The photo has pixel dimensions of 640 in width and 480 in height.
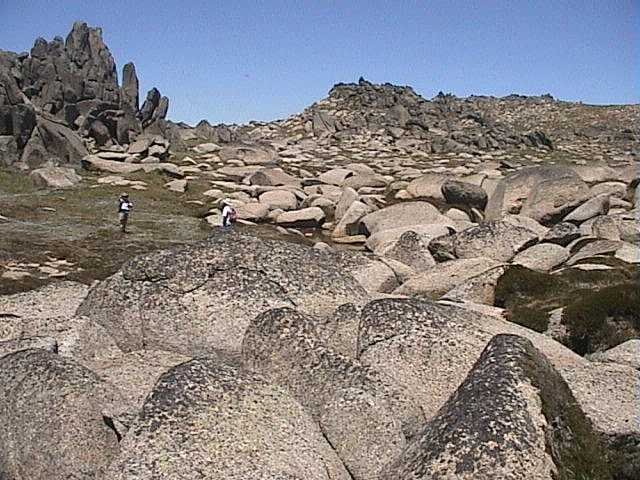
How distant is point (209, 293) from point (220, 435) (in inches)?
226

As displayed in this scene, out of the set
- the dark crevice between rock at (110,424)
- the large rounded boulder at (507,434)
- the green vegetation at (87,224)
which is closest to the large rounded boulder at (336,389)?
the large rounded boulder at (507,434)

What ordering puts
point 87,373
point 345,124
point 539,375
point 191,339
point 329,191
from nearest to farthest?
point 539,375
point 87,373
point 191,339
point 329,191
point 345,124

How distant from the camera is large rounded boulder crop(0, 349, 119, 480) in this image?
42.6 feet

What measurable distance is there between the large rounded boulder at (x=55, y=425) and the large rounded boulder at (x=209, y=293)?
10.3ft

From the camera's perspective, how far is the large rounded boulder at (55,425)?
12984 millimetres

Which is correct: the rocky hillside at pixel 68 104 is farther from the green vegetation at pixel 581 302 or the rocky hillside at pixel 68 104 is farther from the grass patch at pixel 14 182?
the green vegetation at pixel 581 302

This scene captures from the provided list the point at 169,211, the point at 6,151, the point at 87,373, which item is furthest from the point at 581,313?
the point at 6,151

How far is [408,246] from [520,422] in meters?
20.4

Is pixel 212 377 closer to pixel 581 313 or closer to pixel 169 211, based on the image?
pixel 581 313

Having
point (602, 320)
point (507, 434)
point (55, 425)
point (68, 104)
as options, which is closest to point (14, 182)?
point (68, 104)

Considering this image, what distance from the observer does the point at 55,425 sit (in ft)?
43.6

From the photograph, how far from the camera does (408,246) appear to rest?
32.1m

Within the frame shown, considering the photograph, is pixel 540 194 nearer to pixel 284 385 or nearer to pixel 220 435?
pixel 284 385

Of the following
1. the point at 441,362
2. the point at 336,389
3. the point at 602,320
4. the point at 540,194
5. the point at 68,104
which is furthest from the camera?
the point at 68,104
